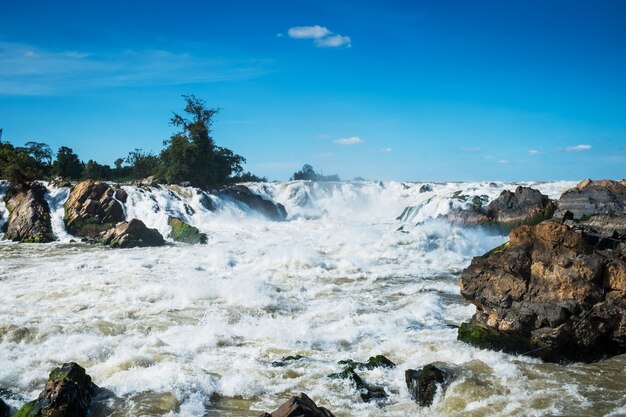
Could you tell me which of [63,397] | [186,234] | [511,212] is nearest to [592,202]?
[511,212]

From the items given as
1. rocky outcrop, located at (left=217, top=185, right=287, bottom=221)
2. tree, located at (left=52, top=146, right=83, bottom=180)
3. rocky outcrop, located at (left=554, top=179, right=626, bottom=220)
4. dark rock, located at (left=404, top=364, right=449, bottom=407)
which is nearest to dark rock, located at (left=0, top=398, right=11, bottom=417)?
dark rock, located at (left=404, top=364, right=449, bottom=407)

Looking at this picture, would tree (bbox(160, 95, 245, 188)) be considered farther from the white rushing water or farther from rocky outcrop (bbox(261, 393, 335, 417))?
rocky outcrop (bbox(261, 393, 335, 417))


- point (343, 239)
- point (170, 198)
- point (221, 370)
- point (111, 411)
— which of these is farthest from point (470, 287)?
point (170, 198)

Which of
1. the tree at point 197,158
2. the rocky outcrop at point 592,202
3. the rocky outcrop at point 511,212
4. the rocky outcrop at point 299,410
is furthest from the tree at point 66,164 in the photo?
the rocky outcrop at point 299,410

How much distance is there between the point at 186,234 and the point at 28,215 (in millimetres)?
9252

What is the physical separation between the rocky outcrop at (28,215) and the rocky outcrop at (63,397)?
71.0 feet

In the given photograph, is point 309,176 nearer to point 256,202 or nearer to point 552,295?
point 256,202

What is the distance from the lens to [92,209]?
29.8 meters

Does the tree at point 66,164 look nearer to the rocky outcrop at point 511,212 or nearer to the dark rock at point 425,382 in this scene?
the rocky outcrop at point 511,212

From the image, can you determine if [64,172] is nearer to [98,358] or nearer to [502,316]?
[98,358]

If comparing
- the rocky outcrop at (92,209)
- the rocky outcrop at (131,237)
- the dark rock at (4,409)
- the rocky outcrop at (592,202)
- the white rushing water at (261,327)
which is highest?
the rocky outcrop at (592,202)

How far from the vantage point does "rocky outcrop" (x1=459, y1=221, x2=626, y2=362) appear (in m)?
9.23

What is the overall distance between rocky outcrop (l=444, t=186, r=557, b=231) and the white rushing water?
145cm

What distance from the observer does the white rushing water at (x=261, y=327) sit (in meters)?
8.02
